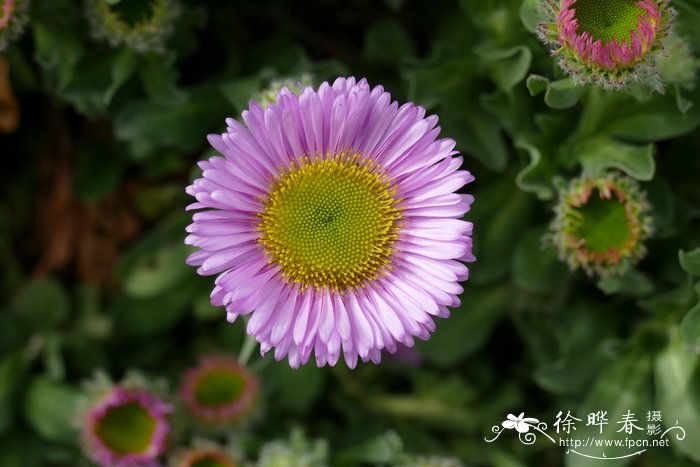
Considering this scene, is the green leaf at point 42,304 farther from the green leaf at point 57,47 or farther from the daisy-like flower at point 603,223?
the daisy-like flower at point 603,223

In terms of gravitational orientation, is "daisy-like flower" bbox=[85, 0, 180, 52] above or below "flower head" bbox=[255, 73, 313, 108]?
above

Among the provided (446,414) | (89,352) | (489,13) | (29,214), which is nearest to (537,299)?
(446,414)

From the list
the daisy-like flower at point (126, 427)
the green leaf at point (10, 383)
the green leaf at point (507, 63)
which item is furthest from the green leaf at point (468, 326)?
the green leaf at point (10, 383)

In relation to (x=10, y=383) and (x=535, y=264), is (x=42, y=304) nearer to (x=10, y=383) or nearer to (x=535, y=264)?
(x=10, y=383)

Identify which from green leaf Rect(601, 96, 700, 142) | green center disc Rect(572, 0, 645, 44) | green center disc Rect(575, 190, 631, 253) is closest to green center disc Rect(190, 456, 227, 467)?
green center disc Rect(575, 190, 631, 253)

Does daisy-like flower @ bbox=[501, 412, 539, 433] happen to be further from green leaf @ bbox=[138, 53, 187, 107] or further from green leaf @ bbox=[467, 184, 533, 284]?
green leaf @ bbox=[138, 53, 187, 107]

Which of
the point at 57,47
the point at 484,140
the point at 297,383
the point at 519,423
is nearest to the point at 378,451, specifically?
the point at 297,383
